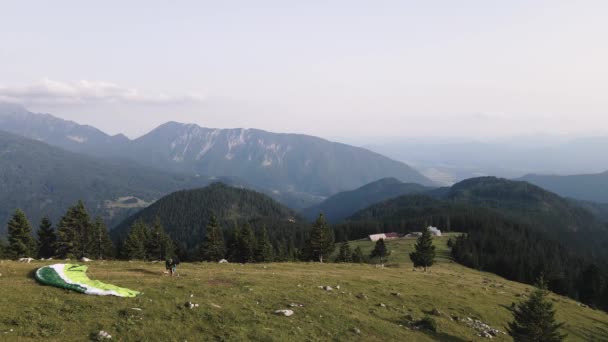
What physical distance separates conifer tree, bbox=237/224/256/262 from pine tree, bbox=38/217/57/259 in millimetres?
43855

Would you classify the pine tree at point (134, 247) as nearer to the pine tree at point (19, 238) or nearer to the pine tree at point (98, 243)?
the pine tree at point (98, 243)

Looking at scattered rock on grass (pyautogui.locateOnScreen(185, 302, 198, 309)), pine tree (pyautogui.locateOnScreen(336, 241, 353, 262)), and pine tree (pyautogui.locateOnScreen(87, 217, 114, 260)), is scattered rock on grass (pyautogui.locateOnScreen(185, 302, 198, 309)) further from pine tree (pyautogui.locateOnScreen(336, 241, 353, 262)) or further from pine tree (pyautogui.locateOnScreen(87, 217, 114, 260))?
pine tree (pyautogui.locateOnScreen(336, 241, 353, 262))

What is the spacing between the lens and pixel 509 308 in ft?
148

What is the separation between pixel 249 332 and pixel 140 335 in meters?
6.31

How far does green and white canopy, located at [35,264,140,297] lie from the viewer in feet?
78.9

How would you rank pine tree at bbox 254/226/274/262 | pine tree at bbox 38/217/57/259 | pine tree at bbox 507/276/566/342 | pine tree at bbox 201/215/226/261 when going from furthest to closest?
pine tree at bbox 201/215/226/261, pine tree at bbox 254/226/274/262, pine tree at bbox 38/217/57/259, pine tree at bbox 507/276/566/342

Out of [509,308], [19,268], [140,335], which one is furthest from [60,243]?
[509,308]

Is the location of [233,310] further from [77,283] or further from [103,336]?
[77,283]

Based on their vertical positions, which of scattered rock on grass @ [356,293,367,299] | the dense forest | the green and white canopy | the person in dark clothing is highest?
the green and white canopy

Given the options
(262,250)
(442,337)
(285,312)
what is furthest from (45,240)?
(442,337)

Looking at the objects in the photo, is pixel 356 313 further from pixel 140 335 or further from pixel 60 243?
pixel 60 243

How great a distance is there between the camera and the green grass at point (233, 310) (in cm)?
1938

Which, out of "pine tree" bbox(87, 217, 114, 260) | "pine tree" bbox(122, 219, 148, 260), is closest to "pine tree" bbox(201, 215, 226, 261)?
"pine tree" bbox(122, 219, 148, 260)

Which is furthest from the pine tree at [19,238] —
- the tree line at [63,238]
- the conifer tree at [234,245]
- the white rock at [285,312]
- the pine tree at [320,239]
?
the white rock at [285,312]
